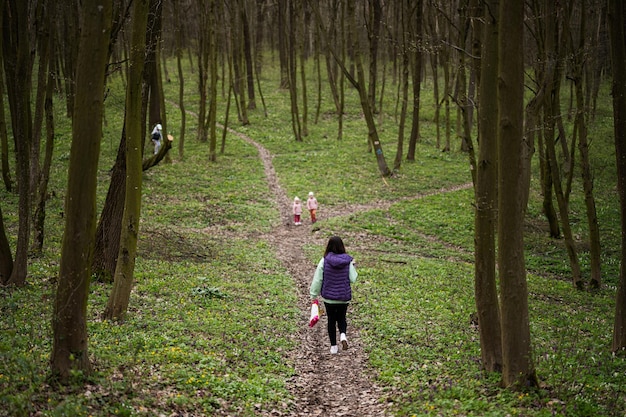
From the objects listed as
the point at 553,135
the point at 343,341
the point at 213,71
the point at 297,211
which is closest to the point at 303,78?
the point at 213,71

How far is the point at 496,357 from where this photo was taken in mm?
9000

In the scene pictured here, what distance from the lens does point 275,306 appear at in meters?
13.3

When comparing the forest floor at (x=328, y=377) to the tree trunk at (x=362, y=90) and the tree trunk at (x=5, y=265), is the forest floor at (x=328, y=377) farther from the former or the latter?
the tree trunk at (x=362, y=90)

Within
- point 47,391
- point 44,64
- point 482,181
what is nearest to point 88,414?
point 47,391

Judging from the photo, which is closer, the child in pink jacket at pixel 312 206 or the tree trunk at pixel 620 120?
the tree trunk at pixel 620 120

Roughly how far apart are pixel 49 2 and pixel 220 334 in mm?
8144

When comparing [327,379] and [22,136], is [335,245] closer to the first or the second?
[327,379]

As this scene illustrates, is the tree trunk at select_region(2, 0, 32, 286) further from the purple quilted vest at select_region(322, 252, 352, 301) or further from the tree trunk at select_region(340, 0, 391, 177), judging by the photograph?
the tree trunk at select_region(340, 0, 391, 177)

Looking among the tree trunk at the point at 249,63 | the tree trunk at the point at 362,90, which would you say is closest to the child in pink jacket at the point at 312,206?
the tree trunk at the point at 362,90

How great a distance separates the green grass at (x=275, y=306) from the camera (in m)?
7.59

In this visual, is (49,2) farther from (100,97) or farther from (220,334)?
(220,334)

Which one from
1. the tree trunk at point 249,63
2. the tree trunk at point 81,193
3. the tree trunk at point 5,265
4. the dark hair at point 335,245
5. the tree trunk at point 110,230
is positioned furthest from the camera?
the tree trunk at point 249,63

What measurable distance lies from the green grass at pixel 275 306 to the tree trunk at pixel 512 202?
1.79 ft

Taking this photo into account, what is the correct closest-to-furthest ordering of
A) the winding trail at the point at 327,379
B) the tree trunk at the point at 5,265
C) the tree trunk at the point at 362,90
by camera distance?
the winding trail at the point at 327,379
the tree trunk at the point at 5,265
the tree trunk at the point at 362,90
